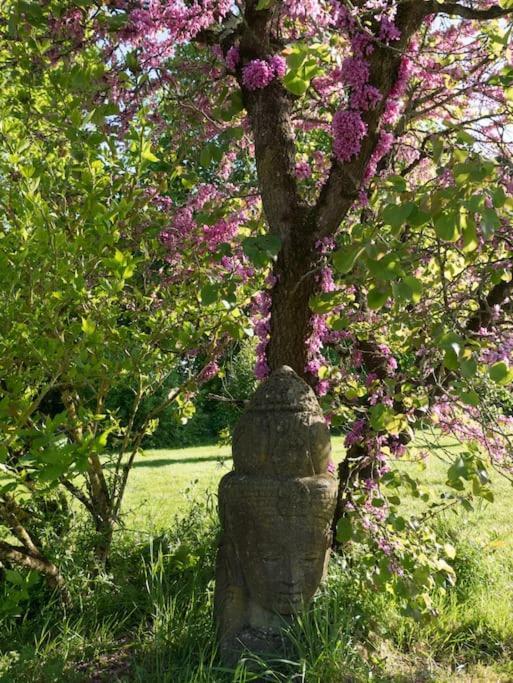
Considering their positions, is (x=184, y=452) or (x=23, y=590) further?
(x=184, y=452)

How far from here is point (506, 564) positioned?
4.90 m

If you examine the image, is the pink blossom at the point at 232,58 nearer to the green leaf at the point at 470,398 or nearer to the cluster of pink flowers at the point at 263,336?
the cluster of pink flowers at the point at 263,336

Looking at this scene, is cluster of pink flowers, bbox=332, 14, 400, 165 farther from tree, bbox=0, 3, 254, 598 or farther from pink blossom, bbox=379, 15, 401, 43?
tree, bbox=0, 3, 254, 598

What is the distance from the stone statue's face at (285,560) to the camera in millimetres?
3041

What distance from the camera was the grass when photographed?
117 inches

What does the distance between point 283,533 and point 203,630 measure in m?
0.83

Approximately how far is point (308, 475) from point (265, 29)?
91.0 inches

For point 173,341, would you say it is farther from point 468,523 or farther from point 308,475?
point 468,523

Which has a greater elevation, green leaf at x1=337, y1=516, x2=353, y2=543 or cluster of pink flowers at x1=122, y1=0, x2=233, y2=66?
cluster of pink flowers at x1=122, y1=0, x2=233, y2=66

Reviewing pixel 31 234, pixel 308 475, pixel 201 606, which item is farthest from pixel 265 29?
pixel 201 606

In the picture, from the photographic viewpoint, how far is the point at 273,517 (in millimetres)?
3047

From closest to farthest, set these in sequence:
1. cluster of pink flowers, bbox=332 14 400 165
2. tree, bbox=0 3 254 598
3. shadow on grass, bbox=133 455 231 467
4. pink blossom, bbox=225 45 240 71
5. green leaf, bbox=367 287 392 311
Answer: green leaf, bbox=367 287 392 311 → tree, bbox=0 3 254 598 → cluster of pink flowers, bbox=332 14 400 165 → pink blossom, bbox=225 45 240 71 → shadow on grass, bbox=133 455 231 467

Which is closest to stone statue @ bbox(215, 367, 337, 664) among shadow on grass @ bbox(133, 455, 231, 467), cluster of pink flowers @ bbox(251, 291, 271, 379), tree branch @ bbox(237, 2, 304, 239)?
cluster of pink flowers @ bbox(251, 291, 271, 379)

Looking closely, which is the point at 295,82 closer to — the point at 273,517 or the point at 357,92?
the point at 357,92
